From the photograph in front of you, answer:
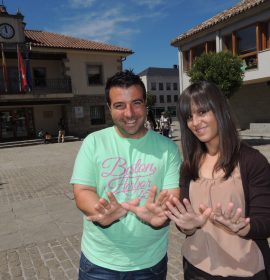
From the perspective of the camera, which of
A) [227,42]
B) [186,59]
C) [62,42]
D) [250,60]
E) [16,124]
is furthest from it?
[62,42]

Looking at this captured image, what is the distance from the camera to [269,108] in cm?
1802

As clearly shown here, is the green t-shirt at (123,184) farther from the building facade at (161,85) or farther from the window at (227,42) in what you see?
the building facade at (161,85)

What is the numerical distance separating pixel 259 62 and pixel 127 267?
1688 cm

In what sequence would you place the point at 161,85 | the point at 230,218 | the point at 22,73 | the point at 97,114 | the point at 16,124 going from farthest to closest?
the point at 161,85
the point at 97,114
the point at 16,124
the point at 22,73
the point at 230,218

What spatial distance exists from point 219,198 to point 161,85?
71.3 meters

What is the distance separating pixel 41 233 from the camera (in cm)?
490

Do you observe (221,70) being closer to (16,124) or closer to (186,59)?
→ (186,59)

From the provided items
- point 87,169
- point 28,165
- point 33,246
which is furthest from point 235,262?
point 28,165

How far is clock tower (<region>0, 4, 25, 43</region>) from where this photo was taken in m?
20.5

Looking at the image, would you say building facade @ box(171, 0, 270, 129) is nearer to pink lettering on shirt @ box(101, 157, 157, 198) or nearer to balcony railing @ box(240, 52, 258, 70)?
balcony railing @ box(240, 52, 258, 70)

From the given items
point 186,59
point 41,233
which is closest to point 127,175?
point 41,233

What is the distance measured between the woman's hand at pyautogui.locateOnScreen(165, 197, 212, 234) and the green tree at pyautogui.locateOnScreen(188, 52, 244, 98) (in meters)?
11.3

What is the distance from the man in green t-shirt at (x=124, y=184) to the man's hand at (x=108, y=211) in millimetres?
42

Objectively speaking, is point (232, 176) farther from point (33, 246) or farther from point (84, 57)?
point (84, 57)
